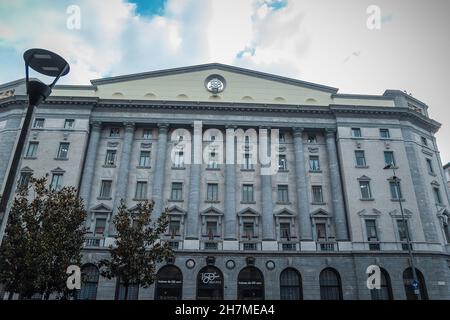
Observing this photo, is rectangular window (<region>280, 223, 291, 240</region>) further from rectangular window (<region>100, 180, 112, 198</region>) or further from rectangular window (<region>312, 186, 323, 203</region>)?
rectangular window (<region>100, 180, 112, 198</region>)

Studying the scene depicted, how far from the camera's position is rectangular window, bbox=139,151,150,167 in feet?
116

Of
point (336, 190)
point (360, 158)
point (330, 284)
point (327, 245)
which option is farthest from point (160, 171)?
point (360, 158)

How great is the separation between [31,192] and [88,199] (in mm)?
5634

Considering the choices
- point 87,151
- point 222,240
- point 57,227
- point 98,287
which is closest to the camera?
point 57,227

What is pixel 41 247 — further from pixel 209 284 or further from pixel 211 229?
pixel 211 229

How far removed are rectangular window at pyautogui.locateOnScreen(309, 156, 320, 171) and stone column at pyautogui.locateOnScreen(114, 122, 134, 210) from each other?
20.2 metres

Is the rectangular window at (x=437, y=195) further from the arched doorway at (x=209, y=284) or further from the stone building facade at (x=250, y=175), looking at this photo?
the arched doorway at (x=209, y=284)

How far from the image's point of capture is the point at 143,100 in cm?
3678

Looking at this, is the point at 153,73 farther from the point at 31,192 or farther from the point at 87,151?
the point at 31,192

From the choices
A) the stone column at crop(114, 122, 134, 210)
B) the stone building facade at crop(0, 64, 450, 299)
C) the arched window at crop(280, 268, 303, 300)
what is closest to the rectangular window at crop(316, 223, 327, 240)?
the stone building facade at crop(0, 64, 450, 299)

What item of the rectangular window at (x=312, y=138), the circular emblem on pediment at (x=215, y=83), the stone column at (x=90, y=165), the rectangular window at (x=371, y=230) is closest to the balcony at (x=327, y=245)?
the rectangular window at (x=371, y=230)

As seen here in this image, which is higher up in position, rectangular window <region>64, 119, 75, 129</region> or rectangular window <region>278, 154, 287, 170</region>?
rectangular window <region>64, 119, 75, 129</region>

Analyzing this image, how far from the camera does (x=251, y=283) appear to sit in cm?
3011
